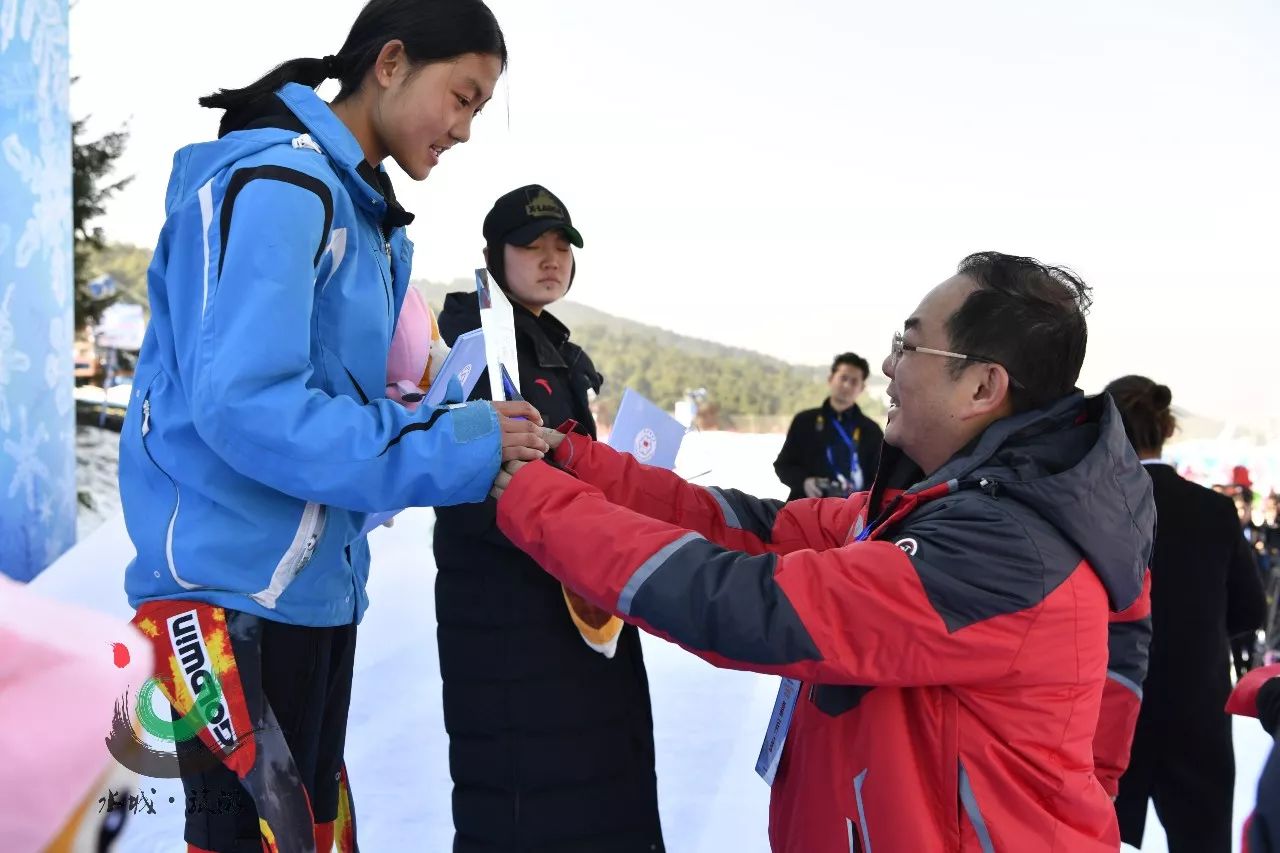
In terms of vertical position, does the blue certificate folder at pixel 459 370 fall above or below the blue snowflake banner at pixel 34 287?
above

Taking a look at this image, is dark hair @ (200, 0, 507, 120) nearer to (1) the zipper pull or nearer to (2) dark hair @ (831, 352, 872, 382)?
(1) the zipper pull

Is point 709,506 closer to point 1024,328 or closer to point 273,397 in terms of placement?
point 1024,328

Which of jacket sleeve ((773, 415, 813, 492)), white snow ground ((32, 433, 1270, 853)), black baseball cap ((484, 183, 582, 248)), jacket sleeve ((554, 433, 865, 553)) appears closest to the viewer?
jacket sleeve ((554, 433, 865, 553))

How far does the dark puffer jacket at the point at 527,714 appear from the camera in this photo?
5.38 feet

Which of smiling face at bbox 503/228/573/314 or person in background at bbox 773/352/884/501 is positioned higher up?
smiling face at bbox 503/228/573/314

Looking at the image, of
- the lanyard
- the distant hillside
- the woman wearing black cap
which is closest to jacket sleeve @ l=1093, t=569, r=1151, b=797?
the woman wearing black cap

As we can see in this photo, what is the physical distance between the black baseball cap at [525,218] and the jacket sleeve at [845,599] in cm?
100

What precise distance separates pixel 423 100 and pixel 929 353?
70 centimetres

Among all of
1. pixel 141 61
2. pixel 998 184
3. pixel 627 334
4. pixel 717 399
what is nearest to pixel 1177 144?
pixel 998 184

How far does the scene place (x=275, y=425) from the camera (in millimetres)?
977

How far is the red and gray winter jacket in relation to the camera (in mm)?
1135

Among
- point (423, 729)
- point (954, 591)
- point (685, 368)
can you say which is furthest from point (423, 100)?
point (685, 368)

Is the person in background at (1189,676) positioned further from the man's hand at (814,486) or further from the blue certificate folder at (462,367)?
the man's hand at (814,486)

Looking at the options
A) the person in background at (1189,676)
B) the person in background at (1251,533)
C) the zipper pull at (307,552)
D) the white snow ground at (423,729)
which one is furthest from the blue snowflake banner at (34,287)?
the person in background at (1251,533)
